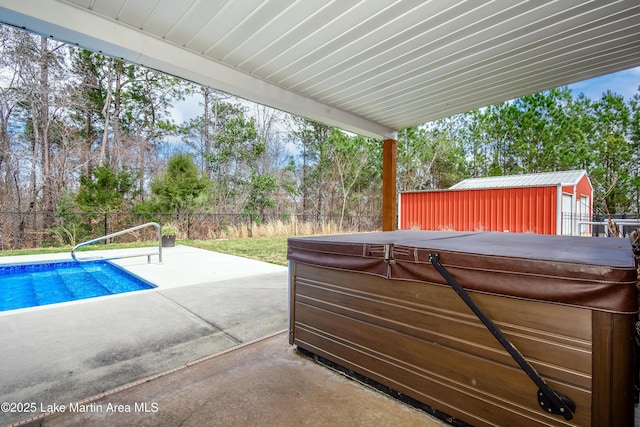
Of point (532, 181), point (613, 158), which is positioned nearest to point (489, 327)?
point (532, 181)

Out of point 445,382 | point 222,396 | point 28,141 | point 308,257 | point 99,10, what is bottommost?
point 222,396

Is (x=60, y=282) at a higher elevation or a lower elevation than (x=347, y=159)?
lower

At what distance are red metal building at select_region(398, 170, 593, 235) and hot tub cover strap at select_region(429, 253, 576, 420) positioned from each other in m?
9.10

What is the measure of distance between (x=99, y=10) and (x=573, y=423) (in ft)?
11.1

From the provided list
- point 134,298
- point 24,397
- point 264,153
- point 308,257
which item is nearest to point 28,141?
point 264,153

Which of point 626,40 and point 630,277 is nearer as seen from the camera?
point 630,277

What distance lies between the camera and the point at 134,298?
3.58 metres

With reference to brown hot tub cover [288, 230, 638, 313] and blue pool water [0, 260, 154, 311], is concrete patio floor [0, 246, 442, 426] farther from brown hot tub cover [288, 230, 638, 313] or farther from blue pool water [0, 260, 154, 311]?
blue pool water [0, 260, 154, 311]

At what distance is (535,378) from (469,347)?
0.26m

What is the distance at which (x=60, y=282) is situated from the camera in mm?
5141

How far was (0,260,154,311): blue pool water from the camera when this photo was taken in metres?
4.26

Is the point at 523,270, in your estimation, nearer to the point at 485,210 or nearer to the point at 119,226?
the point at 485,210

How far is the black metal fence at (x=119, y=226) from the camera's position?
27.0 ft

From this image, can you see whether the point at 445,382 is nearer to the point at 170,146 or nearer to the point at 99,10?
the point at 99,10
